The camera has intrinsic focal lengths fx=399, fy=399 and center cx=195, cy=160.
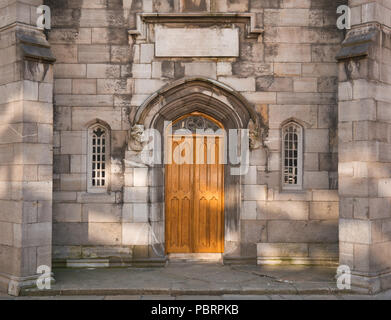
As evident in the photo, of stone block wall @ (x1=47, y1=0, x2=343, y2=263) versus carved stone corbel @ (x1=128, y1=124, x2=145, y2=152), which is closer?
carved stone corbel @ (x1=128, y1=124, x2=145, y2=152)

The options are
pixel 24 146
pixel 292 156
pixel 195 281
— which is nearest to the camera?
pixel 24 146

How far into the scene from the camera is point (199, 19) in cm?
779

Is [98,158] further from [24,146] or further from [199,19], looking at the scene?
[199,19]

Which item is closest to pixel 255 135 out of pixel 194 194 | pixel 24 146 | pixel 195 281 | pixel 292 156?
pixel 292 156

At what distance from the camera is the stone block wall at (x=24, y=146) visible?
6.36 m

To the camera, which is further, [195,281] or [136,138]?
[136,138]

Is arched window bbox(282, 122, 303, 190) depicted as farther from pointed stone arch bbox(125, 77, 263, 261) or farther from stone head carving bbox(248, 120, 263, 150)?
pointed stone arch bbox(125, 77, 263, 261)

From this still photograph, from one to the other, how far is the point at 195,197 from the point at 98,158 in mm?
2126

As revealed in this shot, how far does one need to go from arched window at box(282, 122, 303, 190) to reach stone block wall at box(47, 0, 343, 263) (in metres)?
0.22

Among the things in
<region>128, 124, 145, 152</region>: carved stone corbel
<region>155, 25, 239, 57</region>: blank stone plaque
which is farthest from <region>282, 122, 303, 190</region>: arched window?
<region>128, 124, 145, 152</region>: carved stone corbel

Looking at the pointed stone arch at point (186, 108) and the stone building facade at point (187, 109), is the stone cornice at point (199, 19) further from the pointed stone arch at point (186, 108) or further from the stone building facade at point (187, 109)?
the pointed stone arch at point (186, 108)

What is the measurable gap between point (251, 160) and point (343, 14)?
11.2ft

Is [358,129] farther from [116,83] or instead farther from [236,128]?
[116,83]

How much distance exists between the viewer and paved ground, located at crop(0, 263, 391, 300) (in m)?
6.29
